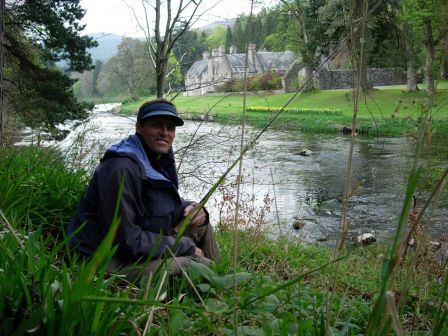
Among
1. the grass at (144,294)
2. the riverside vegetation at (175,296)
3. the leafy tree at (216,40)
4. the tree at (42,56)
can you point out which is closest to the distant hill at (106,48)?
the tree at (42,56)

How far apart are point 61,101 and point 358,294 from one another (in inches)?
461

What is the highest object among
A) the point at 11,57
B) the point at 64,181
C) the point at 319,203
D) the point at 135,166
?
the point at 11,57

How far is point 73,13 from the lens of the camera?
528 inches

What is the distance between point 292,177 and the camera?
45.3ft

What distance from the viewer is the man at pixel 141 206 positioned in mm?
2598

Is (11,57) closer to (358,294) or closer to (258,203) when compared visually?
(258,203)

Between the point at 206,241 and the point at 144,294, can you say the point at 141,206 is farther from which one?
the point at 144,294

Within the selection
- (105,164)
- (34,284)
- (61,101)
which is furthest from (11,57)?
(34,284)

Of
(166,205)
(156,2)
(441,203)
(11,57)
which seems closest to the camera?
(166,205)

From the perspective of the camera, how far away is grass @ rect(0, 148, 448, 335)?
1020mm

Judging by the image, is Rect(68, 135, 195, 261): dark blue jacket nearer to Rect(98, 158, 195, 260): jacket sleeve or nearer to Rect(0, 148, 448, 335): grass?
Rect(98, 158, 195, 260): jacket sleeve

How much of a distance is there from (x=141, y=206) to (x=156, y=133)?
0.55 metres

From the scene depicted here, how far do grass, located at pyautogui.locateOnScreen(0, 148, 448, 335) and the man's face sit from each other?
88 cm

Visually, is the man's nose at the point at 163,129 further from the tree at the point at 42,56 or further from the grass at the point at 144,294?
the tree at the point at 42,56
